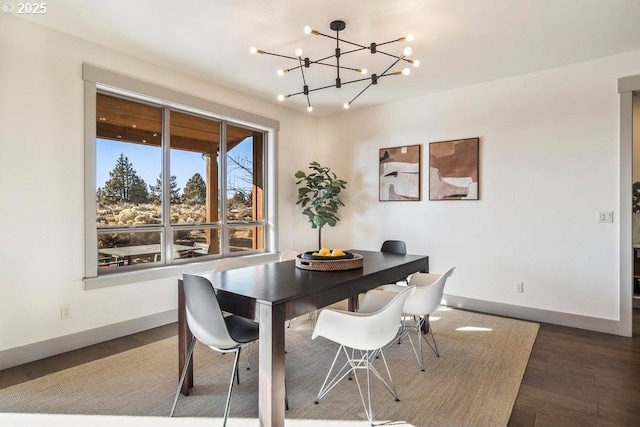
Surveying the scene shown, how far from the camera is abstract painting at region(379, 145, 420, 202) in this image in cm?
456

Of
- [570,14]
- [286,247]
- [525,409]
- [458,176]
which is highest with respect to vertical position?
[570,14]

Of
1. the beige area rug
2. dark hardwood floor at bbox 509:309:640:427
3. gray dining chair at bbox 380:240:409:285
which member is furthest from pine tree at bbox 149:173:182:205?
dark hardwood floor at bbox 509:309:640:427

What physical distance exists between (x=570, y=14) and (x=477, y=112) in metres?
1.53

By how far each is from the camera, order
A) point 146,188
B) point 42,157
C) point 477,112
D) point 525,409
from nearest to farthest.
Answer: point 525,409 → point 42,157 → point 146,188 → point 477,112

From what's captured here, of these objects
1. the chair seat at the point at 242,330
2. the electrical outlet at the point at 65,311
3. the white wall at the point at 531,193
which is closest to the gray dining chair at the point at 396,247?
the white wall at the point at 531,193

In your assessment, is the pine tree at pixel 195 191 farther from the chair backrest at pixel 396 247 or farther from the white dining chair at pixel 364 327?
the white dining chair at pixel 364 327

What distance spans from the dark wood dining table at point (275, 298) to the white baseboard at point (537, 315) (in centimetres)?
184

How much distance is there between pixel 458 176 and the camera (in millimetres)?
4203

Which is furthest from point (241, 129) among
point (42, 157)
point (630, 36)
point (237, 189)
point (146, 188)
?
point (630, 36)

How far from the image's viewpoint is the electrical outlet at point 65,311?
2.89m

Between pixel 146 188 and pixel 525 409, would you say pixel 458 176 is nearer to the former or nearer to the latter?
pixel 525 409

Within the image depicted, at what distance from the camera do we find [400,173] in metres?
4.69

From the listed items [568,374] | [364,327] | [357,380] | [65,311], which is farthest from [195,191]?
[568,374]

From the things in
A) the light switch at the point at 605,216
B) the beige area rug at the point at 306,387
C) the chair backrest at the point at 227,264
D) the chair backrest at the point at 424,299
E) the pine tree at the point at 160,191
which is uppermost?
the pine tree at the point at 160,191
